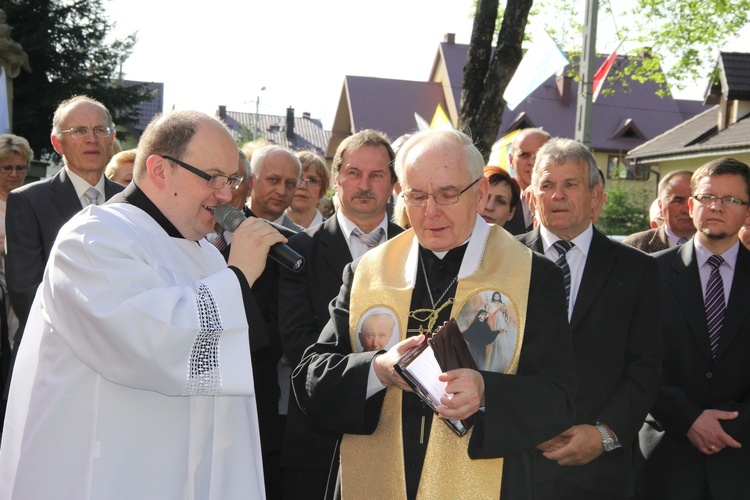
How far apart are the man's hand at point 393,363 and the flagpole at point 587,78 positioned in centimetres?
1010

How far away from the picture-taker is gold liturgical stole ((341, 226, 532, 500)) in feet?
9.91

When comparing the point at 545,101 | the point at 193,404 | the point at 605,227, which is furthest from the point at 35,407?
the point at 545,101

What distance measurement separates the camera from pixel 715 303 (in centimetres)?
463

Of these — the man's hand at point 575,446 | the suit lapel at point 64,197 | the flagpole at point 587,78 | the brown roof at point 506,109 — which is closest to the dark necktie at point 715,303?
the man's hand at point 575,446

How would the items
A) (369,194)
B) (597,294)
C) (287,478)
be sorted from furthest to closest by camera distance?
1. (369,194)
2. (287,478)
3. (597,294)

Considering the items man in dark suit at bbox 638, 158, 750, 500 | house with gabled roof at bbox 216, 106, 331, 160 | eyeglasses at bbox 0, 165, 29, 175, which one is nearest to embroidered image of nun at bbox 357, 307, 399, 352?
man in dark suit at bbox 638, 158, 750, 500

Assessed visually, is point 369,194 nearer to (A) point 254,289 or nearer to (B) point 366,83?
(A) point 254,289

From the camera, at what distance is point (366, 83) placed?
44.9 m

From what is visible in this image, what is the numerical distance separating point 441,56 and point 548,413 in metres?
43.8

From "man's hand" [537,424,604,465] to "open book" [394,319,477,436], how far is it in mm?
937

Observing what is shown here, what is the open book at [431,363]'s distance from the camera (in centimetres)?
269

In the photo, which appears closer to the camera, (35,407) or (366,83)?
(35,407)

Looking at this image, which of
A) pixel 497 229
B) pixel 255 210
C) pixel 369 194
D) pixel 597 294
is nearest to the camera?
pixel 497 229

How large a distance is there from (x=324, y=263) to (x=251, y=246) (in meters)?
1.33
